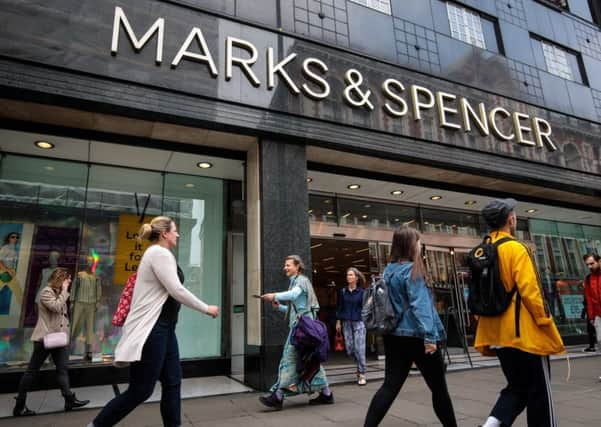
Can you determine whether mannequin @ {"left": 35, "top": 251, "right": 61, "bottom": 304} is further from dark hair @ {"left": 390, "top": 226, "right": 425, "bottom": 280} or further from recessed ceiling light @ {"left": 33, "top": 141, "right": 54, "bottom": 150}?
dark hair @ {"left": 390, "top": 226, "right": 425, "bottom": 280}

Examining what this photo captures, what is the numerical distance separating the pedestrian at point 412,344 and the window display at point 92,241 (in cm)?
543

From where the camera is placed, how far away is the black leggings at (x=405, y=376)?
296 centimetres

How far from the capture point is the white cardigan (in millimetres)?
2807

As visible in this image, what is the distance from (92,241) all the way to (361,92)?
19.1 feet

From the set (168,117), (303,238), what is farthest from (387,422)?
(168,117)

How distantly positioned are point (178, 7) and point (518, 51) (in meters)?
9.27

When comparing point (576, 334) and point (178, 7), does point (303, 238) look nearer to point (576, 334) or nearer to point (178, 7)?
point (178, 7)

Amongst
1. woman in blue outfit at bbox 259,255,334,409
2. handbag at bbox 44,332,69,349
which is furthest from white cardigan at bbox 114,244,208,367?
handbag at bbox 44,332,69,349

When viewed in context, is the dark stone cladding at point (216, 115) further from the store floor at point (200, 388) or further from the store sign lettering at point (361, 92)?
the store floor at point (200, 388)

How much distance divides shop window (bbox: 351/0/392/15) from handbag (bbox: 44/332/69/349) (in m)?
8.28

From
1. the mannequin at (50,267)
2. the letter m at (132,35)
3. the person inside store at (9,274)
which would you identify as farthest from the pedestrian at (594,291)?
the person inside store at (9,274)

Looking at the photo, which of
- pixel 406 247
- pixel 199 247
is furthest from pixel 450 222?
pixel 406 247

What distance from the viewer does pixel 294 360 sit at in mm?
4758

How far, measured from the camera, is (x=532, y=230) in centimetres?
1276
